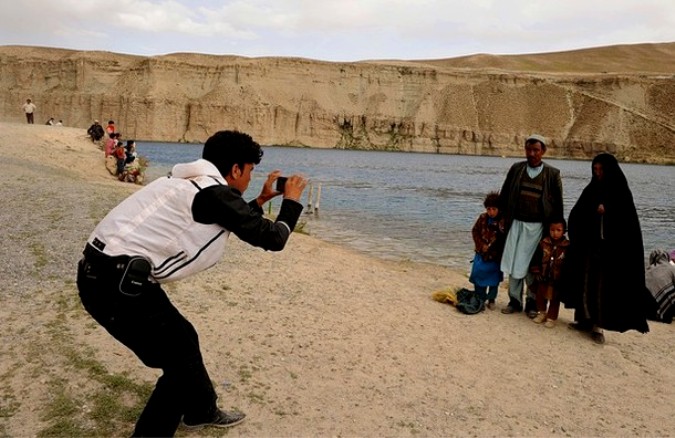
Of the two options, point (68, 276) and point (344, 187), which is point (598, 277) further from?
point (344, 187)

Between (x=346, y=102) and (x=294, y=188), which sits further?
(x=346, y=102)

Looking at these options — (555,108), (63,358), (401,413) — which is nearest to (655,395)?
(401,413)

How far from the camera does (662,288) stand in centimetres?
836

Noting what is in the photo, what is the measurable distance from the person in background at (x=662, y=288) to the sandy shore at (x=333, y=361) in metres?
0.31

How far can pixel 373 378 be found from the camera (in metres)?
4.91

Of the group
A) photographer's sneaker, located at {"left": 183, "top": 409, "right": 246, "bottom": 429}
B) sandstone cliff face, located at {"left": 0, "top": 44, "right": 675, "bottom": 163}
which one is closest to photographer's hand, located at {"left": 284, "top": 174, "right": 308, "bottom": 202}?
photographer's sneaker, located at {"left": 183, "top": 409, "right": 246, "bottom": 429}

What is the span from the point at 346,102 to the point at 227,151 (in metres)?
115

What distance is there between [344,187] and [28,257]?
2816 centimetres

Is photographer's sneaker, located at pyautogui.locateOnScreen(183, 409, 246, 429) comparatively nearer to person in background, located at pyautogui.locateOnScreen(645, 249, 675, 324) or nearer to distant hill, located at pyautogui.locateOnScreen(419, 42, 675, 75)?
person in background, located at pyautogui.locateOnScreen(645, 249, 675, 324)

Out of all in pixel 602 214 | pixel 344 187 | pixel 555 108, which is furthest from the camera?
pixel 555 108

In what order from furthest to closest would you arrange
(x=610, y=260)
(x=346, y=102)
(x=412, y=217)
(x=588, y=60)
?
(x=588, y=60), (x=346, y=102), (x=412, y=217), (x=610, y=260)

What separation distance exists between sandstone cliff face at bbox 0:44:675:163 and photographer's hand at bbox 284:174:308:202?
103809 millimetres

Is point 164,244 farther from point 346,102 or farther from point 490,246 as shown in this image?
point 346,102

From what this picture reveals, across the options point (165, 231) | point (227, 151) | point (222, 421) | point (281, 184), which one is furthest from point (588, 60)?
point (165, 231)
